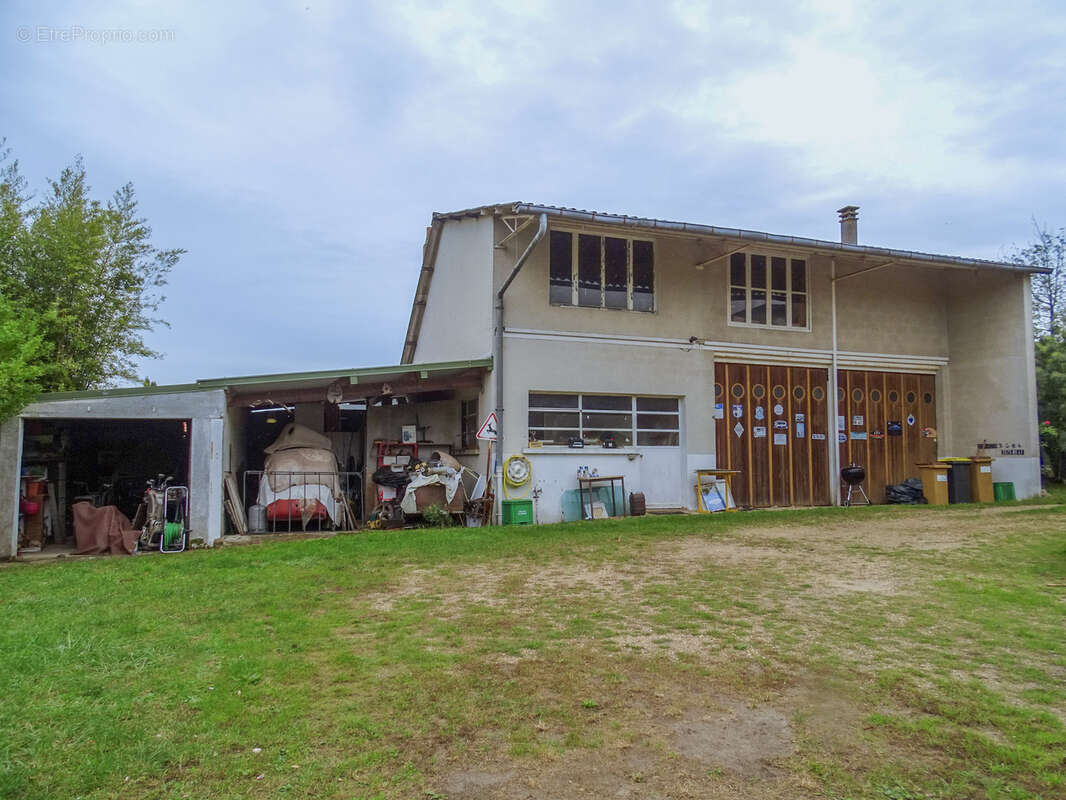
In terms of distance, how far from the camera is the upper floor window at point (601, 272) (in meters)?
13.7

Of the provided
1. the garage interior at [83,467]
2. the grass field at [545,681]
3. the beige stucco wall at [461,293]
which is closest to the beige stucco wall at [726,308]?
the beige stucco wall at [461,293]

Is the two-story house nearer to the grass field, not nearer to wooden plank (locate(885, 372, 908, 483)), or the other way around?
wooden plank (locate(885, 372, 908, 483))

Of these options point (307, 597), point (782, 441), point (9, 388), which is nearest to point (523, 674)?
point (307, 597)

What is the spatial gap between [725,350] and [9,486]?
39.2ft

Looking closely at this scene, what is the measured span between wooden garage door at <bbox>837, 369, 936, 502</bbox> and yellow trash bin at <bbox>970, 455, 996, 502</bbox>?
114 cm

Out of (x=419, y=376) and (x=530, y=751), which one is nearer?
(x=530, y=751)

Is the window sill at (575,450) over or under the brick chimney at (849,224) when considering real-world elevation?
under

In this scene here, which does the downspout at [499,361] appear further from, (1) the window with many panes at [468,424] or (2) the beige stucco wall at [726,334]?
(1) the window with many panes at [468,424]

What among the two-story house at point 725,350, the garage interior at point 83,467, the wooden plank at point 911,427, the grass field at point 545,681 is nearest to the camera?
the grass field at point 545,681

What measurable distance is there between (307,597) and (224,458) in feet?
18.6

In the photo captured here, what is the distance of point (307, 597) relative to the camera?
6863 millimetres

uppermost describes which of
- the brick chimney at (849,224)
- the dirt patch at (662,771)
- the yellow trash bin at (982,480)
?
the brick chimney at (849,224)

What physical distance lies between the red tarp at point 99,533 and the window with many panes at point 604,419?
6475mm

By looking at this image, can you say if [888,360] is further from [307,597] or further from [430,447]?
[307,597]
